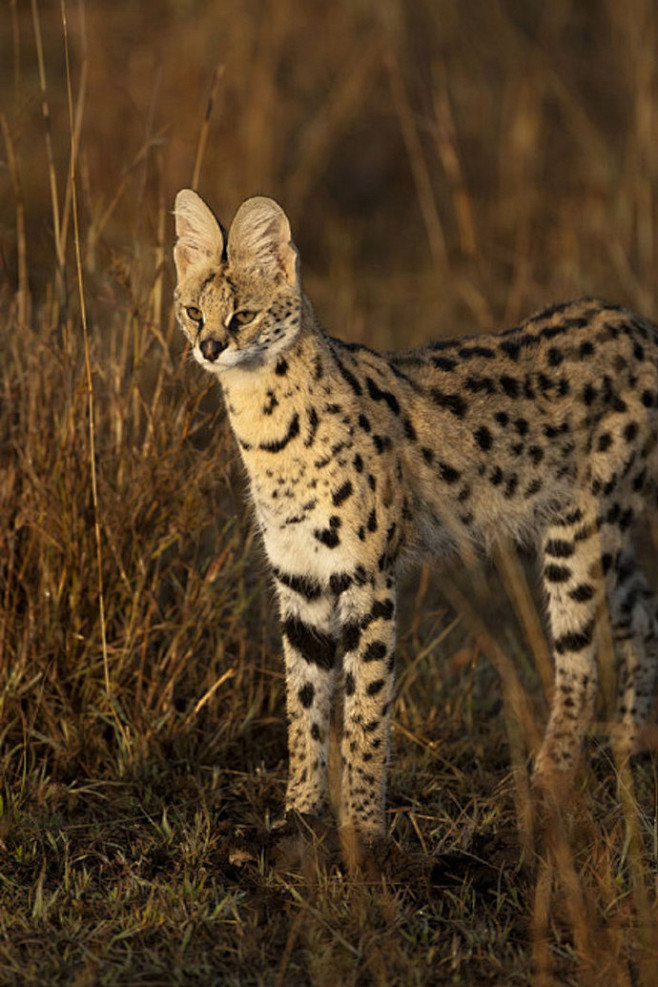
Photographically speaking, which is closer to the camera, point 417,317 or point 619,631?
point 619,631

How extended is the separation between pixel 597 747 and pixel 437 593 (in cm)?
134

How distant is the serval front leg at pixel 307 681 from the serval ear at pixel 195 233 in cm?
94

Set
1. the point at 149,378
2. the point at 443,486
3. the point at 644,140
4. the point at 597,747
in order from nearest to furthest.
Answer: the point at 443,486, the point at 597,747, the point at 149,378, the point at 644,140

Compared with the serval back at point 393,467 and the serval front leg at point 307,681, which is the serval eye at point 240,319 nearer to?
the serval back at point 393,467

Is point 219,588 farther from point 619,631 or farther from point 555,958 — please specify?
point 555,958

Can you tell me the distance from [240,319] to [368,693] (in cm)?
108

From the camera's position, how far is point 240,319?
3.80 metres

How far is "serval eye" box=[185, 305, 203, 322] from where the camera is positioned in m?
3.86

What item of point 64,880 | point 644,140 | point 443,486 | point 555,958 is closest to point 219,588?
point 443,486

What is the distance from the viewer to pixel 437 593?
19.3ft

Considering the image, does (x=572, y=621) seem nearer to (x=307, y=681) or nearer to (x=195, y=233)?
(x=307, y=681)

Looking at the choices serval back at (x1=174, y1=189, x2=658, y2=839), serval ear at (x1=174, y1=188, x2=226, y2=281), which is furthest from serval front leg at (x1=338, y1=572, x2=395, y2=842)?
serval ear at (x1=174, y1=188, x2=226, y2=281)

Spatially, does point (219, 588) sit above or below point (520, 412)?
below

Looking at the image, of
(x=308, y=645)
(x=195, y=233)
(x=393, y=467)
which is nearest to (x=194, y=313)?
(x=195, y=233)
